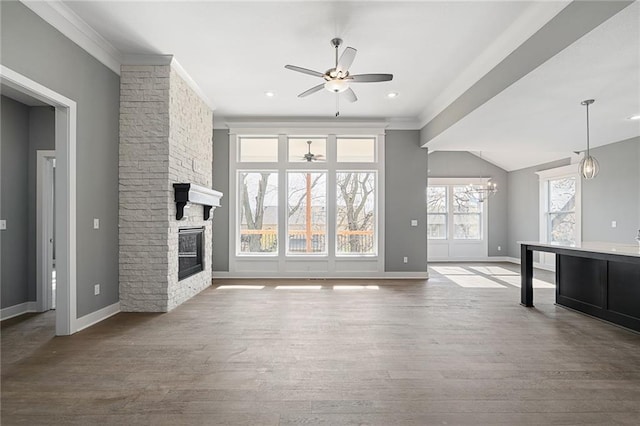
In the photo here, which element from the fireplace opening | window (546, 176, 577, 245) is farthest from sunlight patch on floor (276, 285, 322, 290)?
window (546, 176, 577, 245)

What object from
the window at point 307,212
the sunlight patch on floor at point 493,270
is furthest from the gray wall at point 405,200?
the sunlight patch on floor at point 493,270

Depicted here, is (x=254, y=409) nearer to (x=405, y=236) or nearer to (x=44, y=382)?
(x=44, y=382)

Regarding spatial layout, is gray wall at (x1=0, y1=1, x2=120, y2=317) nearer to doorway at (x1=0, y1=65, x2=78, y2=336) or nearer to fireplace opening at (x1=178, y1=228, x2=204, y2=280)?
doorway at (x1=0, y1=65, x2=78, y2=336)

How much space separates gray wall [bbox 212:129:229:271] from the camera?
6.61m

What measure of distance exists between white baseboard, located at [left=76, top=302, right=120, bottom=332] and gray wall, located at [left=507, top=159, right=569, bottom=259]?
9367mm

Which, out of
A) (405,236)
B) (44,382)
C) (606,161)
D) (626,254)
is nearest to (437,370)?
(626,254)

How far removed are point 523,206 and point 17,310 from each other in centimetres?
1080

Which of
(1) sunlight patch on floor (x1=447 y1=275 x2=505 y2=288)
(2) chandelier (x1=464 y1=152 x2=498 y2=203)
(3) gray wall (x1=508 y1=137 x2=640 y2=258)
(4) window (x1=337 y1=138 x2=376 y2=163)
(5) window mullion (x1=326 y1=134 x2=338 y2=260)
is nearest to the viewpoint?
(3) gray wall (x1=508 y1=137 x2=640 y2=258)

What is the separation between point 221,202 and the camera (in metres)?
6.61

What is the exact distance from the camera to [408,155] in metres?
6.78

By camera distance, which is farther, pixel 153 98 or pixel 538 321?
pixel 153 98

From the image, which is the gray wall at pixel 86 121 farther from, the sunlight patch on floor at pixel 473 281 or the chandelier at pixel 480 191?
the chandelier at pixel 480 191

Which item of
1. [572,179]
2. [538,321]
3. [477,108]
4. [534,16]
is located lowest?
[538,321]

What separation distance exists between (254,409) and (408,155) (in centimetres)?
576
